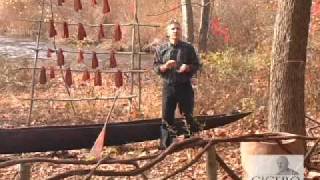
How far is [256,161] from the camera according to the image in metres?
3.60

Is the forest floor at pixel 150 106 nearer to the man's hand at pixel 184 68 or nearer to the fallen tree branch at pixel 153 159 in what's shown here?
the man's hand at pixel 184 68

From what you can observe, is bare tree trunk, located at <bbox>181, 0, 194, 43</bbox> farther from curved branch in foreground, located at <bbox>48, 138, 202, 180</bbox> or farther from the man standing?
curved branch in foreground, located at <bbox>48, 138, 202, 180</bbox>

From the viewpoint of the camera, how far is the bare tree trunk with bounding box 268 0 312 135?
21.6ft

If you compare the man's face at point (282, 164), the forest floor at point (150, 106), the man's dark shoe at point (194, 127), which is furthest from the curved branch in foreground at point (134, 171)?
the man's dark shoe at point (194, 127)

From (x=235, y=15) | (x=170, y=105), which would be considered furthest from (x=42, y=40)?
(x=170, y=105)

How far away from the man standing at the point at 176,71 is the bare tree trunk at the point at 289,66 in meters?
1.54

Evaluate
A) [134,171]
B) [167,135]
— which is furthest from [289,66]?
[134,171]

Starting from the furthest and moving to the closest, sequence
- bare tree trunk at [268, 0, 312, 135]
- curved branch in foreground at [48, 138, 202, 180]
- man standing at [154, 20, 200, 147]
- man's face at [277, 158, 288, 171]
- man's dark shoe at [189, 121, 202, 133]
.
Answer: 1. man's dark shoe at [189, 121, 202, 133]
2. man standing at [154, 20, 200, 147]
3. bare tree trunk at [268, 0, 312, 135]
4. man's face at [277, 158, 288, 171]
5. curved branch in foreground at [48, 138, 202, 180]

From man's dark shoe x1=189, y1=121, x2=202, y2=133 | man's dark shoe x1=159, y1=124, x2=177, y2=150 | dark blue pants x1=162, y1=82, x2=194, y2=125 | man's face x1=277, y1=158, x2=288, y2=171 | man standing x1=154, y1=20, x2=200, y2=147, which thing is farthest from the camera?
man's dark shoe x1=189, y1=121, x2=202, y2=133

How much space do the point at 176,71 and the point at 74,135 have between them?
1838 mm

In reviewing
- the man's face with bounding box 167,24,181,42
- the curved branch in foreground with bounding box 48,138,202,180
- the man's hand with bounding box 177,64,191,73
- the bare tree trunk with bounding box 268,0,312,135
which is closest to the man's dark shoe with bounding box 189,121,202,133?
the man's hand with bounding box 177,64,191,73

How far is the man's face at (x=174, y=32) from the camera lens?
25.9 feet

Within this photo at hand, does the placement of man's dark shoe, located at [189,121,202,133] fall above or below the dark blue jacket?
below

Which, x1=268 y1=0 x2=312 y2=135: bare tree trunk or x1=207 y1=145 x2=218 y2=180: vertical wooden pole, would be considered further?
x1=268 y1=0 x2=312 y2=135: bare tree trunk
